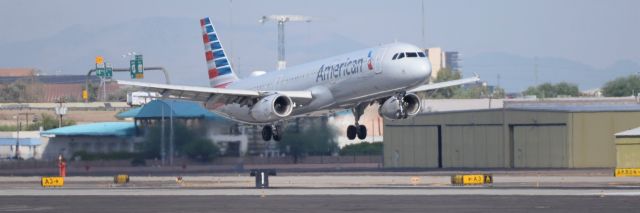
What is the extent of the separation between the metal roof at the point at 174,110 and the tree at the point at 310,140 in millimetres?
5389

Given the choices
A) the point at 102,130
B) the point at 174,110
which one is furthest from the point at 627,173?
the point at 102,130

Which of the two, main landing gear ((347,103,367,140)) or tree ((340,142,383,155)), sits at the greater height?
main landing gear ((347,103,367,140))

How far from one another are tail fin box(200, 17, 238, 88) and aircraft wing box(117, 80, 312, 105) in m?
7.80

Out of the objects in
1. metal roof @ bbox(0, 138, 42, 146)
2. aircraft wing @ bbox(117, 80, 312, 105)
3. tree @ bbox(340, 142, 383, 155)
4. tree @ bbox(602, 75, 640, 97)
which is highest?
tree @ bbox(602, 75, 640, 97)

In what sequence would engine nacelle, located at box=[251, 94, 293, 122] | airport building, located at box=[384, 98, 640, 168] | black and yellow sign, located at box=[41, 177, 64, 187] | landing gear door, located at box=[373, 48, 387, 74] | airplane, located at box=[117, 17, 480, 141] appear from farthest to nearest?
airport building, located at box=[384, 98, 640, 168]
black and yellow sign, located at box=[41, 177, 64, 187]
engine nacelle, located at box=[251, 94, 293, 122]
landing gear door, located at box=[373, 48, 387, 74]
airplane, located at box=[117, 17, 480, 141]

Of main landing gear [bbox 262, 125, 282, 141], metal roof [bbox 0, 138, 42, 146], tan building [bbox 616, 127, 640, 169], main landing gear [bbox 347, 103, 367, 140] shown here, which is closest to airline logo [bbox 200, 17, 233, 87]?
main landing gear [bbox 262, 125, 282, 141]

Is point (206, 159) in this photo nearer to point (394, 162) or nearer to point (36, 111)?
point (394, 162)

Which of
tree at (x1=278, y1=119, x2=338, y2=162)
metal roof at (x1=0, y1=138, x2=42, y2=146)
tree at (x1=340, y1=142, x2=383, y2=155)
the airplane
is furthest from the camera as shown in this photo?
metal roof at (x1=0, y1=138, x2=42, y2=146)

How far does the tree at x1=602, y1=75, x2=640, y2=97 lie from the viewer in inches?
7352

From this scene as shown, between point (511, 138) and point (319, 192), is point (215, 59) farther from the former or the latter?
point (319, 192)

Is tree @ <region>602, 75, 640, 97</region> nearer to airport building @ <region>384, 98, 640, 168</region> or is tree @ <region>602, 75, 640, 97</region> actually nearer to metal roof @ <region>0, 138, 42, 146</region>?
airport building @ <region>384, 98, 640, 168</region>

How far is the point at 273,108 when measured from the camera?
67125 millimetres

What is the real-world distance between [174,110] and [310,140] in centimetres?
972
